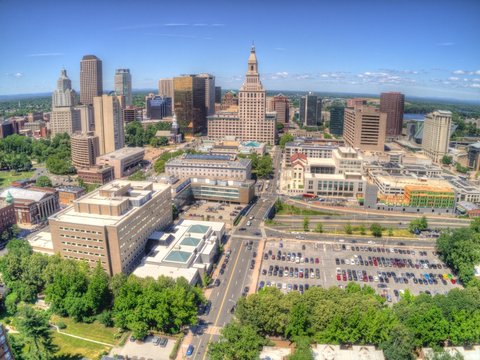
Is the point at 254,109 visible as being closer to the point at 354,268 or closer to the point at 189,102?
the point at 189,102

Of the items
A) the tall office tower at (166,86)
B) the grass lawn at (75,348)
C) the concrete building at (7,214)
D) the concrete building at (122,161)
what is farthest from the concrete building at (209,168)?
the tall office tower at (166,86)

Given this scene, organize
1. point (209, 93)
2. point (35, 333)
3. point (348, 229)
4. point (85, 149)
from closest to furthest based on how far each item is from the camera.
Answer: point (35, 333), point (348, 229), point (85, 149), point (209, 93)

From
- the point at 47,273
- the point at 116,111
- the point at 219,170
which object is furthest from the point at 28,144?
the point at 47,273

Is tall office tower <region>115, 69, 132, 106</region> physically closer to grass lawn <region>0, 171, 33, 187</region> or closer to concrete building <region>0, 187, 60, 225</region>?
grass lawn <region>0, 171, 33, 187</region>

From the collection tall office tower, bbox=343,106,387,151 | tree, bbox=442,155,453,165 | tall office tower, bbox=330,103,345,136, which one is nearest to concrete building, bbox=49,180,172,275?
tall office tower, bbox=343,106,387,151

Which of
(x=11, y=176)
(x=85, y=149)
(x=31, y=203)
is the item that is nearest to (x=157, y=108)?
(x=85, y=149)
